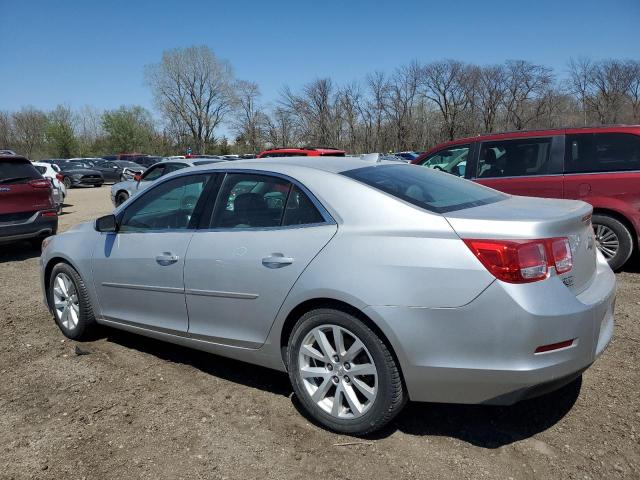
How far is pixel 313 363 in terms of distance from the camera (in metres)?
2.98

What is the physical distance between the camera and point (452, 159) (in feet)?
25.2

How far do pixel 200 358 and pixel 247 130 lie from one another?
183 ft

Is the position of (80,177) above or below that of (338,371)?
above

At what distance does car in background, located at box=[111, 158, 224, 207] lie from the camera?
40.2 feet

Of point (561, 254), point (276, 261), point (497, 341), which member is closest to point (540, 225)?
point (561, 254)

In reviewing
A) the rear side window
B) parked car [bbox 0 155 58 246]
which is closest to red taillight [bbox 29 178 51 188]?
parked car [bbox 0 155 58 246]

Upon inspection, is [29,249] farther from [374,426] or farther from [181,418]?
[374,426]

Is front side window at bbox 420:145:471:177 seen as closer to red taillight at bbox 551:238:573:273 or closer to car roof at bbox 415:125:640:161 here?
car roof at bbox 415:125:640:161

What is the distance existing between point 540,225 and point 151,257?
8.49 ft

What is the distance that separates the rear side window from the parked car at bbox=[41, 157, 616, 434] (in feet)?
10.8

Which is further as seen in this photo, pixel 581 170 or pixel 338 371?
pixel 581 170

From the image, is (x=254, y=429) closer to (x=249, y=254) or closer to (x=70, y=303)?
(x=249, y=254)

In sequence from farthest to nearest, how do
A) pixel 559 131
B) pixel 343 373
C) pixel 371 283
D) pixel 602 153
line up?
pixel 559 131, pixel 602 153, pixel 343 373, pixel 371 283

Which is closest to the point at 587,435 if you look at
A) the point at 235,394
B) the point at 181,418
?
the point at 235,394
